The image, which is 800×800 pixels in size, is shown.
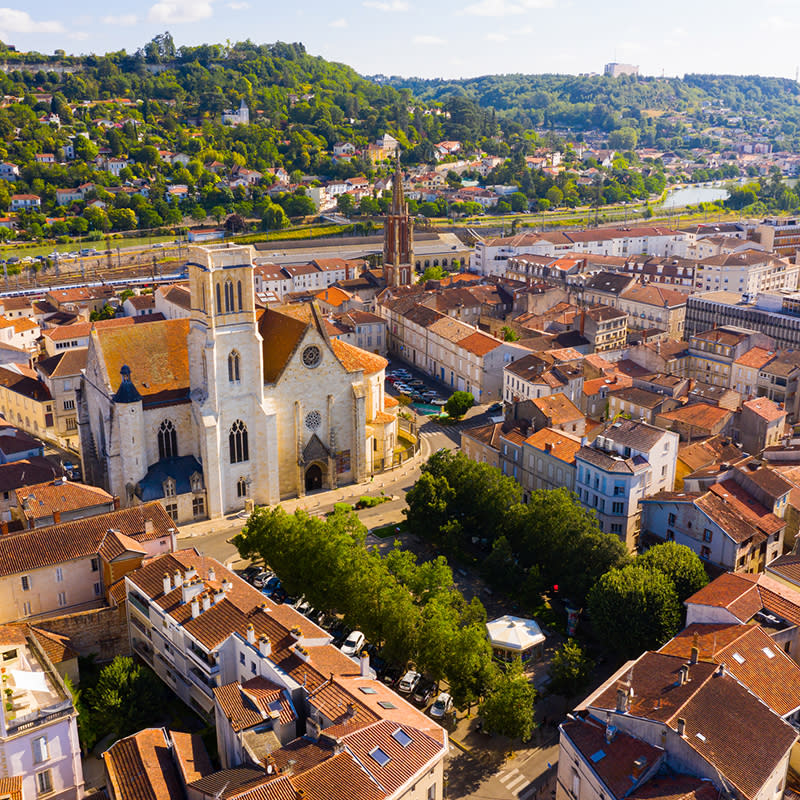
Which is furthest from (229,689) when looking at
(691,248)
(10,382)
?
(691,248)

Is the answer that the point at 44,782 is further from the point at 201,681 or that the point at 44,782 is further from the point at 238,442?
the point at 238,442

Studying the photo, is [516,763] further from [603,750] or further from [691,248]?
[691,248]

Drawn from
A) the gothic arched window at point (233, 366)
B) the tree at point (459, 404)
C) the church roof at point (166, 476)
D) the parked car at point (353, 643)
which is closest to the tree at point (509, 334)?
the tree at point (459, 404)

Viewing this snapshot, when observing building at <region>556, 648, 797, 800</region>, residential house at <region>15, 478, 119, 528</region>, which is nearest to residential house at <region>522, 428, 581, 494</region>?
building at <region>556, 648, 797, 800</region>

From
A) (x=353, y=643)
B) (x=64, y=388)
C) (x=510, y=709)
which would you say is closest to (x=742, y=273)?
(x=64, y=388)

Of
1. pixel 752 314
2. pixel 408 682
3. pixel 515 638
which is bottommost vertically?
pixel 408 682

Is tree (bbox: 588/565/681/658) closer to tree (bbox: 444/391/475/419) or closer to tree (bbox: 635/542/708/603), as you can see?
tree (bbox: 635/542/708/603)
